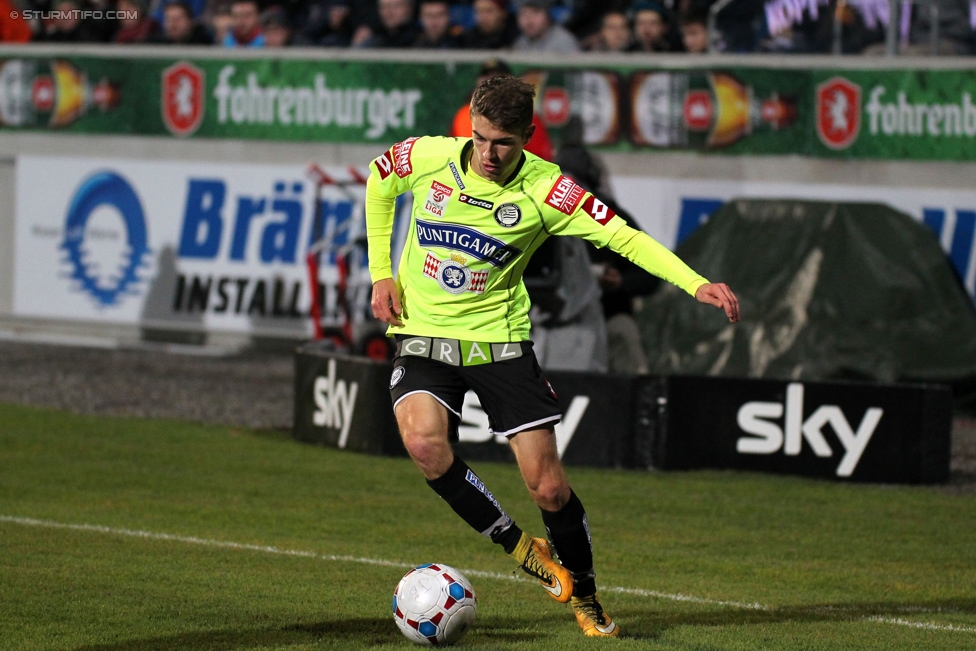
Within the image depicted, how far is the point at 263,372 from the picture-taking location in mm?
14742

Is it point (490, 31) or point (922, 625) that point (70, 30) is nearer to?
point (490, 31)

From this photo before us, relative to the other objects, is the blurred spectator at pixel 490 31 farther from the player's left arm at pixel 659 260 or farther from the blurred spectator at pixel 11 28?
the player's left arm at pixel 659 260

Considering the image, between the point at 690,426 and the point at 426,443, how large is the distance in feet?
15.6

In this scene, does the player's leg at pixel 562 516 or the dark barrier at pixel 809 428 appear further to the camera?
the dark barrier at pixel 809 428

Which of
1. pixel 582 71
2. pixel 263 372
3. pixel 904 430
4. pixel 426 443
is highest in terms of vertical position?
pixel 582 71

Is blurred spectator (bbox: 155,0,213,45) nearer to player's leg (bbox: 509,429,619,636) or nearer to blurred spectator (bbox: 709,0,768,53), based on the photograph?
blurred spectator (bbox: 709,0,768,53)

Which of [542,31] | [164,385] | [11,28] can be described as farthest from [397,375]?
[11,28]

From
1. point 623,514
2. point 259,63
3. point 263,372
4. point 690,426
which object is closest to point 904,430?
point 690,426

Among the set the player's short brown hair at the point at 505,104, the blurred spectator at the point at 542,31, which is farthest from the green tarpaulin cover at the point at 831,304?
the player's short brown hair at the point at 505,104

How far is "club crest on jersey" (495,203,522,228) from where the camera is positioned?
19.5 ft

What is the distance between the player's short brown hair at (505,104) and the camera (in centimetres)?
564

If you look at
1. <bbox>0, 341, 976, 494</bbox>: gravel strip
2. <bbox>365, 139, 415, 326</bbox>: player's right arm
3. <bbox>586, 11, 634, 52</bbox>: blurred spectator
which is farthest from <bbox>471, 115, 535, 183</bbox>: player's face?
<bbox>586, 11, 634, 52</bbox>: blurred spectator

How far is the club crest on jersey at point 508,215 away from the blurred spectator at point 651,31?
928 cm

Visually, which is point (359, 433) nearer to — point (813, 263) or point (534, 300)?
point (534, 300)
